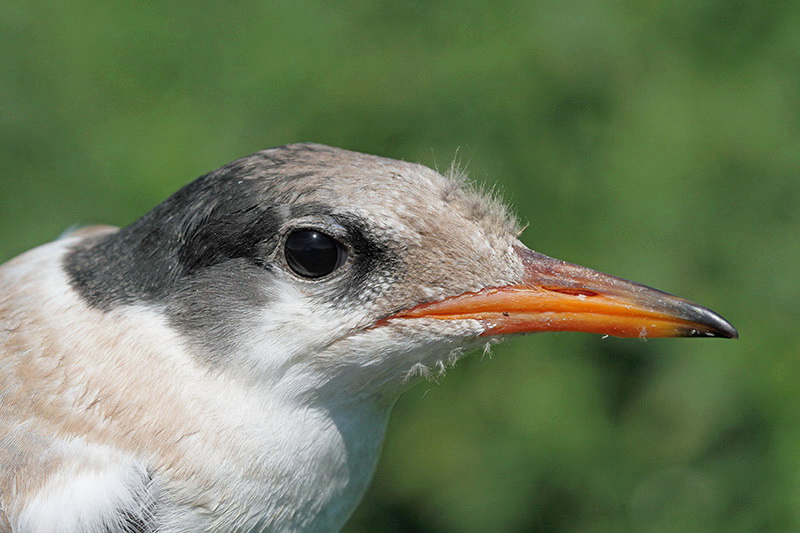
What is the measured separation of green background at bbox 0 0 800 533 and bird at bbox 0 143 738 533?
5.95ft

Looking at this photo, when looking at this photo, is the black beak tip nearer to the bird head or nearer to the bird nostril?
the bird head

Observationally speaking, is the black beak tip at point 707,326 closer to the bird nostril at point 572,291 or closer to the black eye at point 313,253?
the bird nostril at point 572,291

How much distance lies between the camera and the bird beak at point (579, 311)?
9.02 feet

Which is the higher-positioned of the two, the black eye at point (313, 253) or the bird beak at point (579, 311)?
the bird beak at point (579, 311)

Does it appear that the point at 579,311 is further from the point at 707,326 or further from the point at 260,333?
the point at 260,333

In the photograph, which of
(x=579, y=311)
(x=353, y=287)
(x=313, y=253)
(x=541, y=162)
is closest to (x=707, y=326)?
(x=579, y=311)

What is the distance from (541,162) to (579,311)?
102 inches

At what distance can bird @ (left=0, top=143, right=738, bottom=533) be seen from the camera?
107 inches

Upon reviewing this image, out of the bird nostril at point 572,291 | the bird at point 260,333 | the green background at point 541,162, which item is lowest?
the bird at point 260,333

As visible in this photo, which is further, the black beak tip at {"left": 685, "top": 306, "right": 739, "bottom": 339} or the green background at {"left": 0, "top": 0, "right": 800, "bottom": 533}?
the green background at {"left": 0, "top": 0, "right": 800, "bottom": 533}

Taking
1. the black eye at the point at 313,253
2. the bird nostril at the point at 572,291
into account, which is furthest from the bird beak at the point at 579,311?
the black eye at the point at 313,253

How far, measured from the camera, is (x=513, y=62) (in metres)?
5.84

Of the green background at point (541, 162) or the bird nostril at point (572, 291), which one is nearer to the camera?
the bird nostril at point (572, 291)

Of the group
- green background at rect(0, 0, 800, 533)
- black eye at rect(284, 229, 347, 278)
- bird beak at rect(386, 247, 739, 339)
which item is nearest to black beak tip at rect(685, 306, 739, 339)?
bird beak at rect(386, 247, 739, 339)
